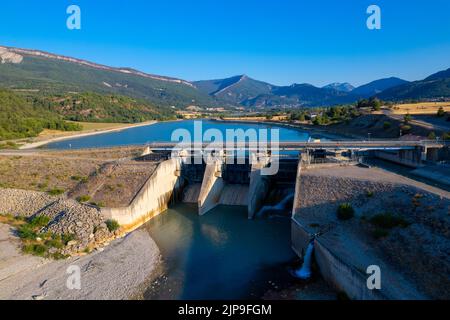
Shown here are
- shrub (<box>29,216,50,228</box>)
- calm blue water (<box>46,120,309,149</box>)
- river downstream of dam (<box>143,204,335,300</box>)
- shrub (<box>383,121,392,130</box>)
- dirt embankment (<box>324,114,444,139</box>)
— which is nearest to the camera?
river downstream of dam (<box>143,204,335,300</box>)

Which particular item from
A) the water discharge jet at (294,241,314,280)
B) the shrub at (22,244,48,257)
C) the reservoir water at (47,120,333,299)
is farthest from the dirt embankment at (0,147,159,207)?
the water discharge jet at (294,241,314,280)

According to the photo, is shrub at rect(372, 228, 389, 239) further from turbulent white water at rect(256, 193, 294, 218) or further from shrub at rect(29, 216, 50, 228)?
shrub at rect(29, 216, 50, 228)

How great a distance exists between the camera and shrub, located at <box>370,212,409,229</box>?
22156mm

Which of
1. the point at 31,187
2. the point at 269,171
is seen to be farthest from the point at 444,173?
the point at 31,187

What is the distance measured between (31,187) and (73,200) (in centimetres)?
707

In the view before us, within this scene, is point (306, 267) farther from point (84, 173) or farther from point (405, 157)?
point (84, 173)

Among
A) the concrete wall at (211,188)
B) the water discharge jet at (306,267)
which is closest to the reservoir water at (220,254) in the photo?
the water discharge jet at (306,267)

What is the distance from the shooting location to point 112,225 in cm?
2959

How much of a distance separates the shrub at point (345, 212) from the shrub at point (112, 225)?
17.5m

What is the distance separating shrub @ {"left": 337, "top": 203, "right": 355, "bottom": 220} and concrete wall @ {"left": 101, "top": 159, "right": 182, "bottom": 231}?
56.9 feet

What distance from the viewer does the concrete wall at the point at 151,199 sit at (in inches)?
1215

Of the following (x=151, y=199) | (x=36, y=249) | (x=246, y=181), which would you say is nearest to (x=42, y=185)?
(x=151, y=199)

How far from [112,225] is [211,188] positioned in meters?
11.4

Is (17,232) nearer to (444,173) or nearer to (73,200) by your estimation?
(73,200)
